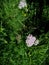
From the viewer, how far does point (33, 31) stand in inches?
127

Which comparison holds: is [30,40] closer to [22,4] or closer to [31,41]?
[31,41]

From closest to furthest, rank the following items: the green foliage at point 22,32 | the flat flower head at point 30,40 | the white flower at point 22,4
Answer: the green foliage at point 22,32
the flat flower head at point 30,40
the white flower at point 22,4

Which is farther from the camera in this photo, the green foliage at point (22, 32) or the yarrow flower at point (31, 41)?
the yarrow flower at point (31, 41)

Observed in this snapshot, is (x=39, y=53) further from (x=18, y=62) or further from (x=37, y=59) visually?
(x=18, y=62)

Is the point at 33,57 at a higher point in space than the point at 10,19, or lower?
lower

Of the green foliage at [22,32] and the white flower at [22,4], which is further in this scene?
the white flower at [22,4]

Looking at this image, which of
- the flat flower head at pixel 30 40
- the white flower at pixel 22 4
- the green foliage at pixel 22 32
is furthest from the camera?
the white flower at pixel 22 4

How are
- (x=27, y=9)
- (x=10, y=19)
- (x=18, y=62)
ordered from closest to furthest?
(x=18, y=62) → (x=10, y=19) → (x=27, y=9)

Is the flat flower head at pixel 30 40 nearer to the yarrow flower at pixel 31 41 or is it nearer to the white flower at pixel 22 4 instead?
the yarrow flower at pixel 31 41

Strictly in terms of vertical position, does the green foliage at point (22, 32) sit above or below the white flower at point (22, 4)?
below

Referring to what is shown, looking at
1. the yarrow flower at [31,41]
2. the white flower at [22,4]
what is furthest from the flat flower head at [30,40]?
the white flower at [22,4]

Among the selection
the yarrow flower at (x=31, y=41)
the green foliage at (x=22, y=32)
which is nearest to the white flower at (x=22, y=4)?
the green foliage at (x=22, y=32)

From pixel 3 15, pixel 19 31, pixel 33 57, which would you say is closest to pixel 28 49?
pixel 33 57

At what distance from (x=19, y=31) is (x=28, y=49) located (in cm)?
32
